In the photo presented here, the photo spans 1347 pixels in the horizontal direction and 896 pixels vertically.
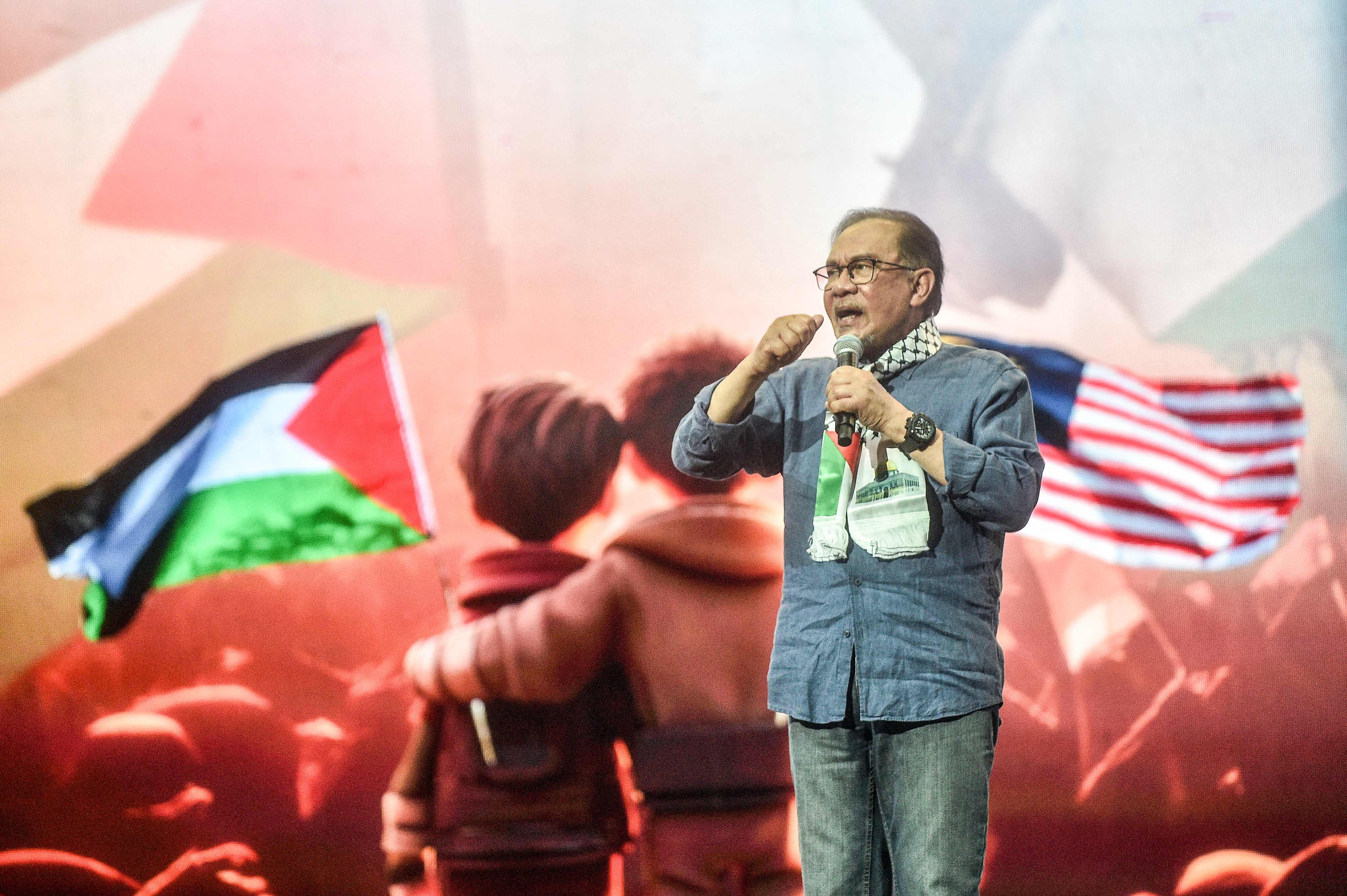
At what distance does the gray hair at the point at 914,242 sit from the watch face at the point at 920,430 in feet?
0.96

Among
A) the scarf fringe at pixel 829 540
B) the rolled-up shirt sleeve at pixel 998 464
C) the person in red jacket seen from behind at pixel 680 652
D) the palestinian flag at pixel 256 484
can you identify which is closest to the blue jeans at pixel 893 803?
the scarf fringe at pixel 829 540

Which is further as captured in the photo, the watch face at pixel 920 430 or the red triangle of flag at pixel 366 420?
the red triangle of flag at pixel 366 420

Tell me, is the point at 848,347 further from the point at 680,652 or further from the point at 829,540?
the point at 680,652

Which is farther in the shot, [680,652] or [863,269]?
[680,652]

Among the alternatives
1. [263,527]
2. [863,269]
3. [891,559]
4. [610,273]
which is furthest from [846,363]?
[263,527]

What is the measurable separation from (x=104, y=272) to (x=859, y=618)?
6.61 feet

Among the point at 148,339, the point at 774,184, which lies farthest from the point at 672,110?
the point at 148,339

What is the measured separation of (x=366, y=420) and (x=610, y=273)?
0.67m

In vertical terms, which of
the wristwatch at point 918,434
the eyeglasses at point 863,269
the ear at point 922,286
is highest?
the eyeglasses at point 863,269

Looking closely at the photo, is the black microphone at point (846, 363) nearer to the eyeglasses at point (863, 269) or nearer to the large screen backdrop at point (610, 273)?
the eyeglasses at point (863, 269)

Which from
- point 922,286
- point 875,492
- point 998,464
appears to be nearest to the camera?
point 998,464

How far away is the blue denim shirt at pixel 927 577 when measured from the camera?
148 cm

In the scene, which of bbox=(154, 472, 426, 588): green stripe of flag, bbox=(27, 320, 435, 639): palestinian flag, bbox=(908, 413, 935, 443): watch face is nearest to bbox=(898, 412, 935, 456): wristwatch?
bbox=(908, 413, 935, 443): watch face

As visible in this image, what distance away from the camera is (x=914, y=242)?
1663 mm
